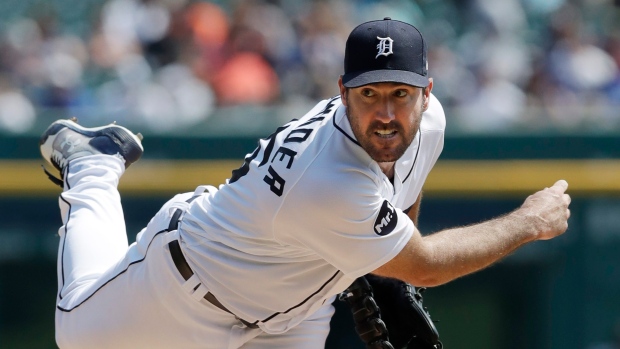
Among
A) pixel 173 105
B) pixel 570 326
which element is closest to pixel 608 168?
pixel 570 326

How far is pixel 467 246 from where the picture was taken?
3695 millimetres

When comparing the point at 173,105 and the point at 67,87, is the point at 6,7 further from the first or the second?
the point at 173,105

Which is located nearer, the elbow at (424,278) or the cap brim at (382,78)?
the cap brim at (382,78)

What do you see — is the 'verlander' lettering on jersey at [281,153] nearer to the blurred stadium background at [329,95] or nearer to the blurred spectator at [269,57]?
the blurred stadium background at [329,95]

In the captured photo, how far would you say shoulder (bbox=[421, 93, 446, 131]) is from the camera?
13.7 ft

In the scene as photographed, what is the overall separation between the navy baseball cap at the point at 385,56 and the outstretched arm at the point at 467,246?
554mm

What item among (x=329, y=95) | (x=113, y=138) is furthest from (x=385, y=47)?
(x=329, y=95)

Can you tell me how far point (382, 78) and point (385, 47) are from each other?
5.2 inches

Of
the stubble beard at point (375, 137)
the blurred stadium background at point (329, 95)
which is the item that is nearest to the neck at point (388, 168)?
the stubble beard at point (375, 137)

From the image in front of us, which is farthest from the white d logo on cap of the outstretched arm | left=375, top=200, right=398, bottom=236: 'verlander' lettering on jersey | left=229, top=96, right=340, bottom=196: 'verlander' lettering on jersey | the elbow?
the elbow

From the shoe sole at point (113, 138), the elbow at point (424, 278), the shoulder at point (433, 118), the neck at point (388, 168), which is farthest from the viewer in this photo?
the shoe sole at point (113, 138)

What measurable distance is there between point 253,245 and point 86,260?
2.95 feet

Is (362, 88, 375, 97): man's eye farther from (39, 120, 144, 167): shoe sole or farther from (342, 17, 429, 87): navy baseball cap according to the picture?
(39, 120, 144, 167): shoe sole

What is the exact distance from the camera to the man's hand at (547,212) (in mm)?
3826
